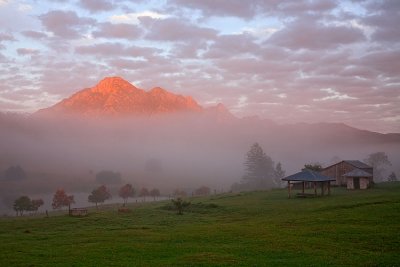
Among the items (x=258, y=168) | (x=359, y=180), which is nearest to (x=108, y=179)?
(x=258, y=168)

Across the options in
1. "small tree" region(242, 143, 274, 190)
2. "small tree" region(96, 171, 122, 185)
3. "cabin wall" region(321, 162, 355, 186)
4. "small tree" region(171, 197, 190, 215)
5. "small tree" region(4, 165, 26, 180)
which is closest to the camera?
"small tree" region(171, 197, 190, 215)

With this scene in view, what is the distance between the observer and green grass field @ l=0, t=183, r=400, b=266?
22.8 metres

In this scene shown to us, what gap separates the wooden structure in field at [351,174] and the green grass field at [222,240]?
26.0 metres

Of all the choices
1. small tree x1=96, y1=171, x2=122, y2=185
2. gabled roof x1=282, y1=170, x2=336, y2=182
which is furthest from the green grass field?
small tree x1=96, y1=171, x2=122, y2=185

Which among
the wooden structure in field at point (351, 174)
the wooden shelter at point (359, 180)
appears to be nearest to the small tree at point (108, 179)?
the wooden structure in field at point (351, 174)

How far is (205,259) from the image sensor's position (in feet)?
74.5

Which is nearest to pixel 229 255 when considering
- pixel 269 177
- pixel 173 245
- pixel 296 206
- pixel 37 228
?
pixel 173 245

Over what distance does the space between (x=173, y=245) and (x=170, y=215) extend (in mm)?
23711

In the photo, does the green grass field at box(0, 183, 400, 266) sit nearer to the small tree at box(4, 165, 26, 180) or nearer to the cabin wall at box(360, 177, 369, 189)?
the cabin wall at box(360, 177, 369, 189)

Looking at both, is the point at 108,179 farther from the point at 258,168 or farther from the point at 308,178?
the point at 308,178

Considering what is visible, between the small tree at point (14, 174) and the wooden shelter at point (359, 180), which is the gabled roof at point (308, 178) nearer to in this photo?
the wooden shelter at point (359, 180)

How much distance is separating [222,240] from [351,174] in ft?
168

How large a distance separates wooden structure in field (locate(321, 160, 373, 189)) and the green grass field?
26.0m

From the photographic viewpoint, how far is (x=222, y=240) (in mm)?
29812
